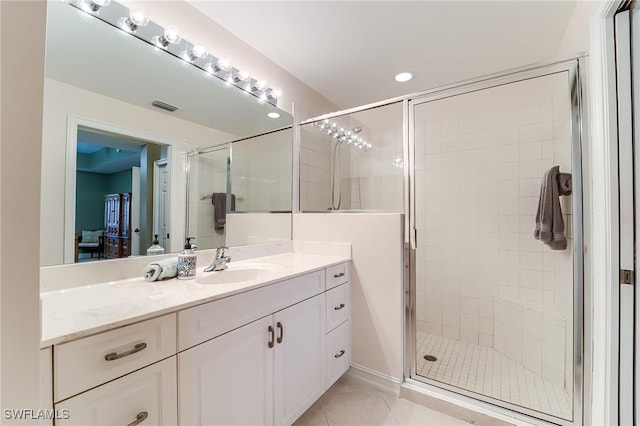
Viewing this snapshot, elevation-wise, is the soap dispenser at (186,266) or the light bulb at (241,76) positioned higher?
the light bulb at (241,76)

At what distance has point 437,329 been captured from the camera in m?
2.52

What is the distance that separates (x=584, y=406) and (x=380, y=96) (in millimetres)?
2642

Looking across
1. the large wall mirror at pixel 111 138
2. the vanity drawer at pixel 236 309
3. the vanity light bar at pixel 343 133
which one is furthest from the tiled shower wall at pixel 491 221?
the large wall mirror at pixel 111 138

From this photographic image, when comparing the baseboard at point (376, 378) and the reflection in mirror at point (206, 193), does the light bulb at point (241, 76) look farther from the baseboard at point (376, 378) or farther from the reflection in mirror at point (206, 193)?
the baseboard at point (376, 378)

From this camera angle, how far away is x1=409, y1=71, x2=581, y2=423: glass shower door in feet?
5.67

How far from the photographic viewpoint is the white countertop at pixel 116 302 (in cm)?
70

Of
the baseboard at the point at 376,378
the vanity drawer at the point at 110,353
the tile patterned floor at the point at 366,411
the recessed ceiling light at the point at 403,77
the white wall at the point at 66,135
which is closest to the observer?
the vanity drawer at the point at 110,353

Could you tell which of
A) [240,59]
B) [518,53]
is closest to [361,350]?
[240,59]

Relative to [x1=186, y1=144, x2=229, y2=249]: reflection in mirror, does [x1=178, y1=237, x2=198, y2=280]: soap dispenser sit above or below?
below

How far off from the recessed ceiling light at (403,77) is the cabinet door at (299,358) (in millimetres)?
1958

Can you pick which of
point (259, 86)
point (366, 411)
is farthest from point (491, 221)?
point (259, 86)

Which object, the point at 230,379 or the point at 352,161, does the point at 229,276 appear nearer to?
the point at 230,379

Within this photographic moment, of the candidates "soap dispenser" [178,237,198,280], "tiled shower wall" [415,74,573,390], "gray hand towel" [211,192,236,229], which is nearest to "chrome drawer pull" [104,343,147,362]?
"soap dispenser" [178,237,198,280]

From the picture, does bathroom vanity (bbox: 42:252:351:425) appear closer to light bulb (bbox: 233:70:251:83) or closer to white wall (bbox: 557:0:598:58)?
light bulb (bbox: 233:70:251:83)
